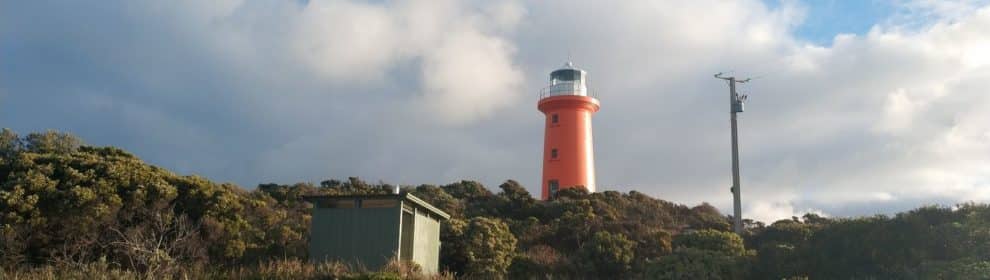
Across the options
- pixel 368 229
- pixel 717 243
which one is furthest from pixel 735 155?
pixel 368 229

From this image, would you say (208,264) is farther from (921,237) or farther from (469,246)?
(921,237)

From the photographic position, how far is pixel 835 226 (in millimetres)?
20328

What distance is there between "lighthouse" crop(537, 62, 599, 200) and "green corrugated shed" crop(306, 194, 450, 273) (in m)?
17.2

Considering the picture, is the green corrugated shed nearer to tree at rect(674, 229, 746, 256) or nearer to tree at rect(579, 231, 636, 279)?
tree at rect(579, 231, 636, 279)

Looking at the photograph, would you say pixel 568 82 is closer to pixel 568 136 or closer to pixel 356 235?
pixel 568 136

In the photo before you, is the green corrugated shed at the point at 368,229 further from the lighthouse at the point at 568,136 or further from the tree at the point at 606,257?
the lighthouse at the point at 568,136

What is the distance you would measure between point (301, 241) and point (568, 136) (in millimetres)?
17412

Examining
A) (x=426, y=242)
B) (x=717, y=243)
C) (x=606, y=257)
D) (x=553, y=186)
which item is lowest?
(x=606, y=257)

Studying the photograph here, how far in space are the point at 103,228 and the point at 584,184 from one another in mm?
21273

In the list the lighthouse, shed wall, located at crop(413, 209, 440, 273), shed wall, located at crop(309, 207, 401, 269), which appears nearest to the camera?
shed wall, located at crop(309, 207, 401, 269)

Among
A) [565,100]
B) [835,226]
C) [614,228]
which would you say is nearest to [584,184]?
[565,100]

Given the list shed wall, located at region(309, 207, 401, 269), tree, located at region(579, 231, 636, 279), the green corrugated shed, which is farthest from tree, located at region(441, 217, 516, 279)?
shed wall, located at region(309, 207, 401, 269)

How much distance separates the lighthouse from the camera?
3378 centimetres

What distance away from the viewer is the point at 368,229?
15.8 meters
